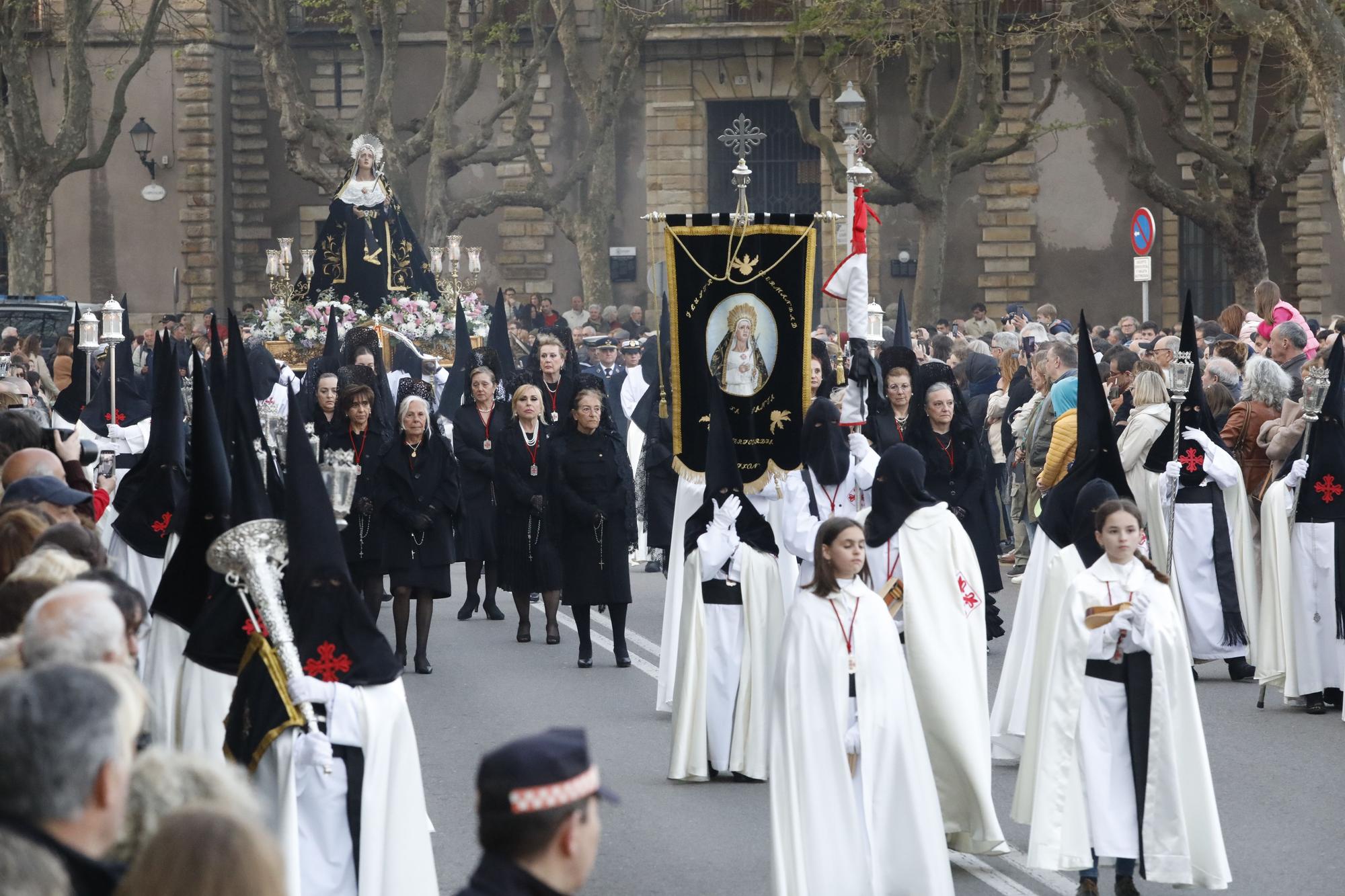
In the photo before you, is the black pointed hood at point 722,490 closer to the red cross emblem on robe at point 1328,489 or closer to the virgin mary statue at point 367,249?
the red cross emblem on robe at point 1328,489

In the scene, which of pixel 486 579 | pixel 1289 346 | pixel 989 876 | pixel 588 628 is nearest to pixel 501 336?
pixel 486 579

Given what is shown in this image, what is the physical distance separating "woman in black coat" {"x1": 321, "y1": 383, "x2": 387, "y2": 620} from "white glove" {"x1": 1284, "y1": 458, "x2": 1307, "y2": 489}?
542cm

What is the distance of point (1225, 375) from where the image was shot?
46.0 ft

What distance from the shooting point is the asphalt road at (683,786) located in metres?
7.76

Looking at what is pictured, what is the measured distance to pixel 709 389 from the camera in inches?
396

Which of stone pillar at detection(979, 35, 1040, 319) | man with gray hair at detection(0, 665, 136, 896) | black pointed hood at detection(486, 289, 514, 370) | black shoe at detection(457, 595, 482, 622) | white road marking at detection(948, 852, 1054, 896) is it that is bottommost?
white road marking at detection(948, 852, 1054, 896)

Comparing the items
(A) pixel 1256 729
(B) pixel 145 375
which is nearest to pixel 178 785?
(A) pixel 1256 729

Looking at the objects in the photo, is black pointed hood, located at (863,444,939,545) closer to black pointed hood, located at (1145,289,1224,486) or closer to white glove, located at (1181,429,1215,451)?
black pointed hood, located at (1145,289,1224,486)

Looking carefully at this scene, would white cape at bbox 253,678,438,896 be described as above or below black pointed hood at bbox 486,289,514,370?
below

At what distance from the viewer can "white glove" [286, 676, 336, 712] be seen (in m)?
5.95

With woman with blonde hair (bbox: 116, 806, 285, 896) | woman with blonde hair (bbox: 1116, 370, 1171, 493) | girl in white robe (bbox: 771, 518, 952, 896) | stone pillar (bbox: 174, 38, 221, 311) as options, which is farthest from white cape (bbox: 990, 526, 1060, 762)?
stone pillar (bbox: 174, 38, 221, 311)

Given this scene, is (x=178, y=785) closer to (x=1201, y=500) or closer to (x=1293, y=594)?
(x=1293, y=594)

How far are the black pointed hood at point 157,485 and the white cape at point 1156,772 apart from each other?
4.49 meters

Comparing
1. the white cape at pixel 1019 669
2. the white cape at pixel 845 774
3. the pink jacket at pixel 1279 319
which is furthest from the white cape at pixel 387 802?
the pink jacket at pixel 1279 319
